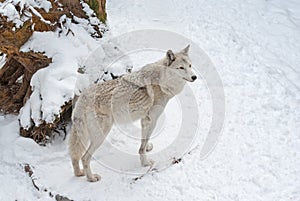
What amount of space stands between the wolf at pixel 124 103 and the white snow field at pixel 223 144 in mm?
400

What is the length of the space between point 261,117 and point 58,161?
317cm

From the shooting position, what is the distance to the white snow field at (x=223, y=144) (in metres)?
5.04

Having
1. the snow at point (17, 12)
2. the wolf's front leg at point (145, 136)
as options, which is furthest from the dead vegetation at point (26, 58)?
the wolf's front leg at point (145, 136)

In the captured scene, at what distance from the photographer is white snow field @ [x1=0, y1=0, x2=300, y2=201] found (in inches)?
199

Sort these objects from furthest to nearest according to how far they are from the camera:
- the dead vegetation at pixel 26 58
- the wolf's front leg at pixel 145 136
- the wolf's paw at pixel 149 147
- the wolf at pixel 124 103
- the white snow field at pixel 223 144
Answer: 1. the wolf's paw at pixel 149 147
2. the dead vegetation at pixel 26 58
3. the wolf's front leg at pixel 145 136
4. the white snow field at pixel 223 144
5. the wolf at pixel 124 103

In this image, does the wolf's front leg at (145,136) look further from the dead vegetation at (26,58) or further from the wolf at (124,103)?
the dead vegetation at (26,58)

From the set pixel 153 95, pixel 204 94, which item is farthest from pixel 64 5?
pixel 204 94

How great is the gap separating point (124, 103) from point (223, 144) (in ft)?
5.50

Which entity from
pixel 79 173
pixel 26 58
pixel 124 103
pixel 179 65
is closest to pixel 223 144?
pixel 179 65

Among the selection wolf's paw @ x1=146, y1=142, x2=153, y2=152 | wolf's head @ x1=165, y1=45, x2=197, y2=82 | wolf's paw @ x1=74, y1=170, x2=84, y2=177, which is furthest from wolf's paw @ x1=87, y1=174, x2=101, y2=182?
wolf's head @ x1=165, y1=45, x2=197, y2=82

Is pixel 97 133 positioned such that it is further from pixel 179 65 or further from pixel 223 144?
pixel 223 144

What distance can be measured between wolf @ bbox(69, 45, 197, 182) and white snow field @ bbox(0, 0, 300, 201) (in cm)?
40

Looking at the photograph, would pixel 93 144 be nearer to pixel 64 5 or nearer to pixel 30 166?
pixel 30 166

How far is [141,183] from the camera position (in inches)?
202
